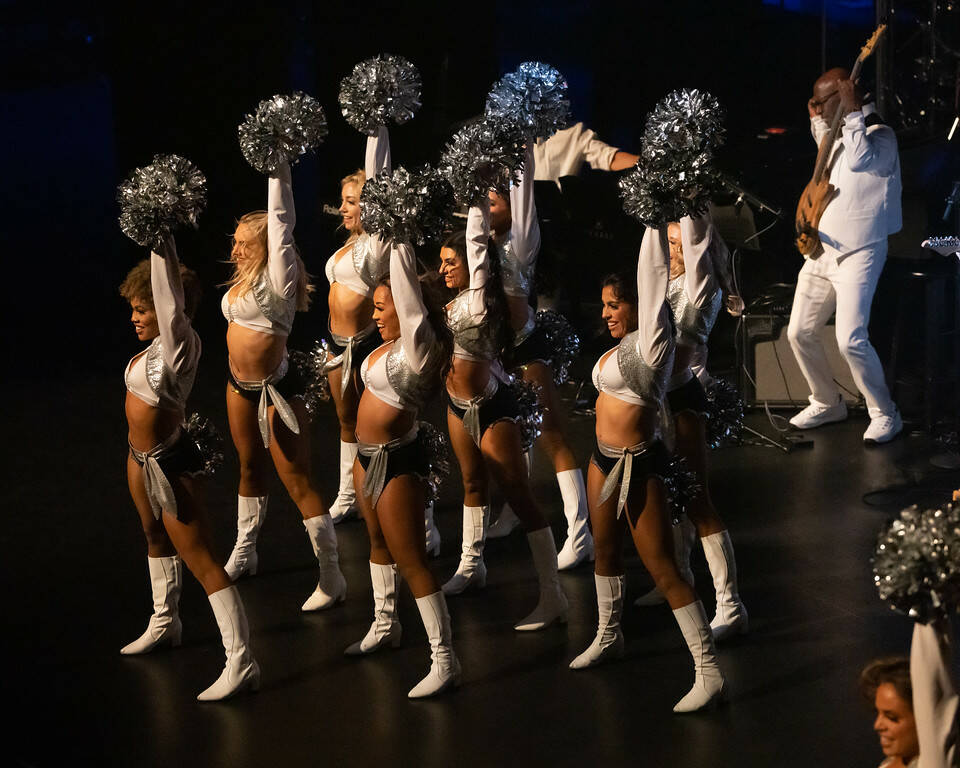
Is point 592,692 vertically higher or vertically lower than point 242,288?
lower

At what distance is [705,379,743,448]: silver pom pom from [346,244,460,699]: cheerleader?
1008 millimetres

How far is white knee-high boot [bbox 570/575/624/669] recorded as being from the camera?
13.9ft

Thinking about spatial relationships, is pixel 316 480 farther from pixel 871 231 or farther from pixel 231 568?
pixel 871 231

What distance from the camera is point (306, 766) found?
383 cm

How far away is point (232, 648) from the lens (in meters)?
4.30

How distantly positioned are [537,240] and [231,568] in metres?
1.72

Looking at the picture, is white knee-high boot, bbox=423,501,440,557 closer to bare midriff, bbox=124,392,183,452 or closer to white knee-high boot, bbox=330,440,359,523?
white knee-high boot, bbox=330,440,359,523

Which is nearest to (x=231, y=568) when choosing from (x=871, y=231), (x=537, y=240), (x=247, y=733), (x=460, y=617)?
(x=460, y=617)

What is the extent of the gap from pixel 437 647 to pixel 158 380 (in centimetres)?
119

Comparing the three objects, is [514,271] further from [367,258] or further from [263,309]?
[263,309]

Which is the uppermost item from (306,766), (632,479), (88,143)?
(88,143)

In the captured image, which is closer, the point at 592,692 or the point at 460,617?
the point at 592,692

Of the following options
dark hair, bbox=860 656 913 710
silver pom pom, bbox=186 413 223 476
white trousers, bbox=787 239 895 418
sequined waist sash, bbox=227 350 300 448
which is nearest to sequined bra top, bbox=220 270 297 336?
sequined waist sash, bbox=227 350 300 448

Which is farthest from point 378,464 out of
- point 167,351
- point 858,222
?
point 858,222
